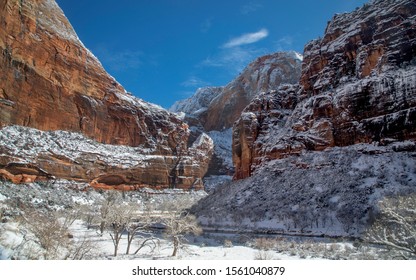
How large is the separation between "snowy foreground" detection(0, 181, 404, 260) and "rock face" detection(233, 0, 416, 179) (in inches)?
893

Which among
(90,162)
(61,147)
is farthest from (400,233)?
(90,162)

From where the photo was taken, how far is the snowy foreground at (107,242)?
696 inches

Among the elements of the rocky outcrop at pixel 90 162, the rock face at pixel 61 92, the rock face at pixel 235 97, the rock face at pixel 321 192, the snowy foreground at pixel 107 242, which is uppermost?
the rock face at pixel 235 97

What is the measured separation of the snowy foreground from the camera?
1767 centimetres

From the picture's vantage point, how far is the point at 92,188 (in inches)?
3076

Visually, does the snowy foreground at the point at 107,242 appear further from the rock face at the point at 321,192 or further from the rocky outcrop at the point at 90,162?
the rock face at the point at 321,192

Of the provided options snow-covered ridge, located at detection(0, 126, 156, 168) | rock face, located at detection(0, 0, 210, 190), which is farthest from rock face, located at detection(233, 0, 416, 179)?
rock face, located at detection(0, 0, 210, 190)

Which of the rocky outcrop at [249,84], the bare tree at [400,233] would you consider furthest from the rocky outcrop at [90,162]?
the bare tree at [400,233]

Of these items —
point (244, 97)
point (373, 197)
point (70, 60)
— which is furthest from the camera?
point (244, 97)

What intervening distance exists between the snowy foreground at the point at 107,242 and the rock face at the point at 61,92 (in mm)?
7649

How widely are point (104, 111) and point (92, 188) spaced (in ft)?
77.5

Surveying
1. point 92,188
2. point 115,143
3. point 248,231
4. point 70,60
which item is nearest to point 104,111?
point 115,143

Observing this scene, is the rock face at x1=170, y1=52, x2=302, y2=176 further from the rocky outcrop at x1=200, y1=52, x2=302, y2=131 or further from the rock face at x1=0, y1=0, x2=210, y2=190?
the rock face at x1=0, y1=0, x2=210, y2=190
